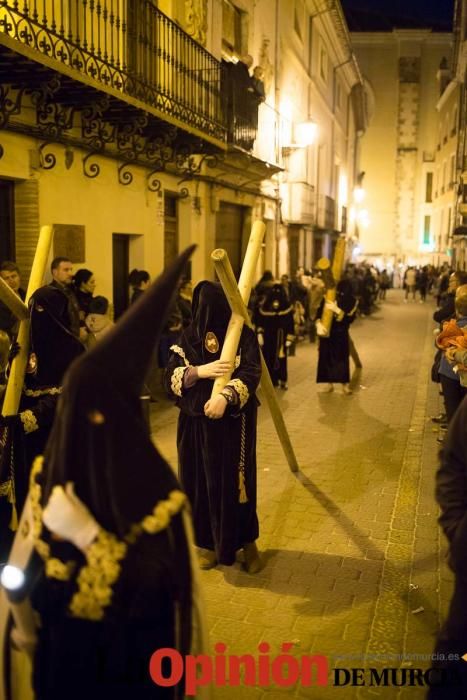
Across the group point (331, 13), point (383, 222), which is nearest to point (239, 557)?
point (331, 13)

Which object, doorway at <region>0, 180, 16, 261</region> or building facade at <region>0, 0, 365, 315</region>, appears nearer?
building facade at <region>0, 0, 365, 315</region>

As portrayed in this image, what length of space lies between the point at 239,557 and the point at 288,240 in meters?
18.1

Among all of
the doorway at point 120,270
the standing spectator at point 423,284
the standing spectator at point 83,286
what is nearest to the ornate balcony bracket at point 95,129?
the doorway at point 120,270

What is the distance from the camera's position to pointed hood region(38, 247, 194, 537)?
2.12m

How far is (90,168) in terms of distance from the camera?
9883mm

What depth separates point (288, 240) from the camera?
22.2 m

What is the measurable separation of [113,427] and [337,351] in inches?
344

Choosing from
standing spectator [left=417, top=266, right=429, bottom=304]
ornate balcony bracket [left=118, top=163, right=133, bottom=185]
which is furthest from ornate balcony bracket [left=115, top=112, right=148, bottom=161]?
standing spectator [left=417, top=266, right=429, bottom=304]

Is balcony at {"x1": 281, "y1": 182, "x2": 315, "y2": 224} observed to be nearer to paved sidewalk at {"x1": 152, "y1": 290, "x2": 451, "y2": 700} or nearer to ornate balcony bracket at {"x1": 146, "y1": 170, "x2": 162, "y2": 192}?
ornate balcony bracket at {"x1": 146, "y1": 170, "x2": 162, "y2": 192}

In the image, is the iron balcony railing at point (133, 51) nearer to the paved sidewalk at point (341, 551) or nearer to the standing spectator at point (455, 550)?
the paved sidewalk at point (341, 551)

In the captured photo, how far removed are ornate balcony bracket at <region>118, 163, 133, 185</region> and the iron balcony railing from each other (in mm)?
1077

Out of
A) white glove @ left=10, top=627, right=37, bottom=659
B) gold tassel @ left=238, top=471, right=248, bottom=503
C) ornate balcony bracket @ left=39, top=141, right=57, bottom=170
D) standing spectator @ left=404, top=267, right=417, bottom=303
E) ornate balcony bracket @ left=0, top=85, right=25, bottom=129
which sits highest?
ornate balcony bracket @ left=0, top=85, right=25, bottom=129

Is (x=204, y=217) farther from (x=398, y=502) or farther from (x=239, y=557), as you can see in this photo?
(x=239, y=557)

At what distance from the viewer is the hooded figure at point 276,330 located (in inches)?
433
